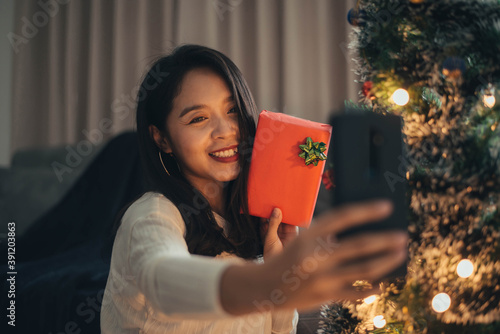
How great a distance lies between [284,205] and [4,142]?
2.27 m

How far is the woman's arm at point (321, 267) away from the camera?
0.30 metres

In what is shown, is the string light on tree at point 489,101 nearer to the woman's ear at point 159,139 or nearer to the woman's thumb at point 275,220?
the woman's thumb at point 275,220

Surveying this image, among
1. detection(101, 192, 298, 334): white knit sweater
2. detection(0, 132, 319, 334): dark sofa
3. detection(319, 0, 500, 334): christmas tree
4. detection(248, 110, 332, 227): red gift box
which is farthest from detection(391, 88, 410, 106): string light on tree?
detection(0, 132, 319, 334): dark sofa

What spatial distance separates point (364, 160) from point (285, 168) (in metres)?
0.28

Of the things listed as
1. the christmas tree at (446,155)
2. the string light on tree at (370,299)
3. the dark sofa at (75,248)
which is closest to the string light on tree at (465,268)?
the christmas tree at (446,155)

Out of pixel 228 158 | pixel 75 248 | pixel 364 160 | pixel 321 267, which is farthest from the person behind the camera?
pixel 75 248

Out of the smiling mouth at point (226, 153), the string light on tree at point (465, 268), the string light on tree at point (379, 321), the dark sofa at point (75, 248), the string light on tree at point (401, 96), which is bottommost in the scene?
the dark sofa at point (75, 248)

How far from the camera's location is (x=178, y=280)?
0.36 metres

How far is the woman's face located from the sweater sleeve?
288 millimetres

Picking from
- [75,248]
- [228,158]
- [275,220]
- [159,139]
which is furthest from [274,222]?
[75,248]

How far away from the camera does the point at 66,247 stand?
157 centimetres

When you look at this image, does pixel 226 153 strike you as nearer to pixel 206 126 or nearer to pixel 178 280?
pixel 206 126

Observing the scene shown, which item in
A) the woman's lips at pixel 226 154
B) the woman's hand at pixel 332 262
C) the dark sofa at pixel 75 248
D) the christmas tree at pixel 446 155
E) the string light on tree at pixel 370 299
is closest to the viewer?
the woman's hand at pixel 332 262

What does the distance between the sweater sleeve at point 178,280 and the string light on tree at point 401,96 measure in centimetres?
38
